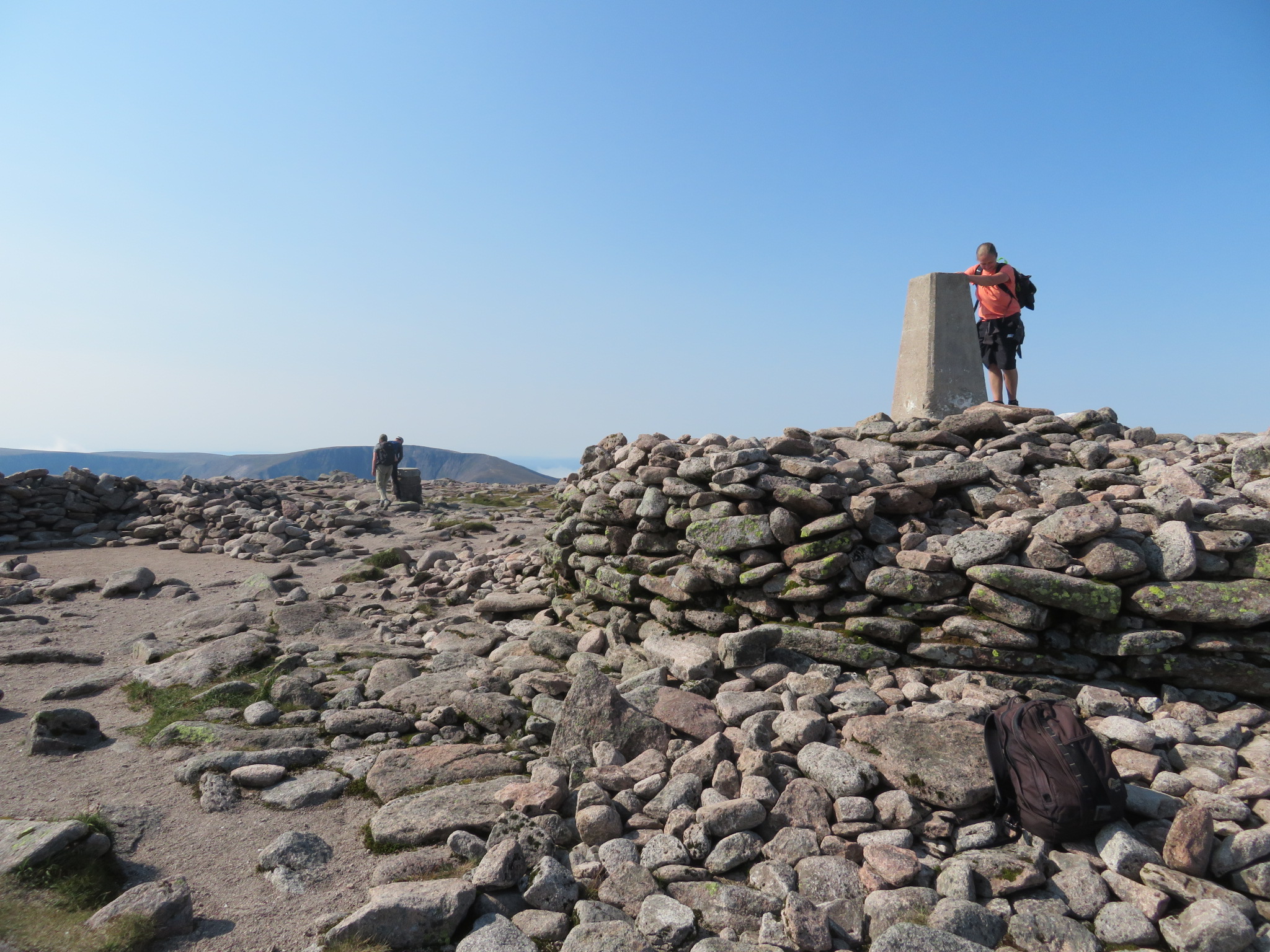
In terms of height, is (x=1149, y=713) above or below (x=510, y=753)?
above

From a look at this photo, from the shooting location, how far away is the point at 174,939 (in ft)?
12.2

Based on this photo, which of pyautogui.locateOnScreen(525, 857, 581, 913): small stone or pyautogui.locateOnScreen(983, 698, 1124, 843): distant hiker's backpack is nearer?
pyautogui.locateOnScreen(525, 857, 581, 913): small stone

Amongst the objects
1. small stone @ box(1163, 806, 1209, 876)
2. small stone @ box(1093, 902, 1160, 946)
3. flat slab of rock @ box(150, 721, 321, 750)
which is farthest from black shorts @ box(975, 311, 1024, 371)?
flat slab of rock @ box(150, 721, 321, 750)

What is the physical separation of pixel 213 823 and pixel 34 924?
1380mm

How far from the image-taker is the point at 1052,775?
14.0 feet

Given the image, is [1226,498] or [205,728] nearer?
[205,728]

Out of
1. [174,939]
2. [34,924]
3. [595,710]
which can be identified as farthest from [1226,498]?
[34,924]

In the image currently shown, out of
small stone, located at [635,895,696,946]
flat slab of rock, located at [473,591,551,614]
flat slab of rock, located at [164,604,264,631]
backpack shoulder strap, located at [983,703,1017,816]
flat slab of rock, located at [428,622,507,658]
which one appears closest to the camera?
small stone, located at [635,895,696,946]

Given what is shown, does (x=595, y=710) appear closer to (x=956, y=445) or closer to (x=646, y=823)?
(x=646, y=823)

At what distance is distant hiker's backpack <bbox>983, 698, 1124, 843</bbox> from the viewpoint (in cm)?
419

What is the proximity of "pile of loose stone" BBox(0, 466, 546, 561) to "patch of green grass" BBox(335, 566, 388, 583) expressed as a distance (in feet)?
12.1

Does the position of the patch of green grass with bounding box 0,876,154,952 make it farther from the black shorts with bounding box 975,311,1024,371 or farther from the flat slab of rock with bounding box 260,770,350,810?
the black shorts with bounding box 975,311,1024,371

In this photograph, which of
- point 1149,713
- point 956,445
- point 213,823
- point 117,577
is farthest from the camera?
point 117,577

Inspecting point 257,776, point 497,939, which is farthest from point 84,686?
point 497,939
